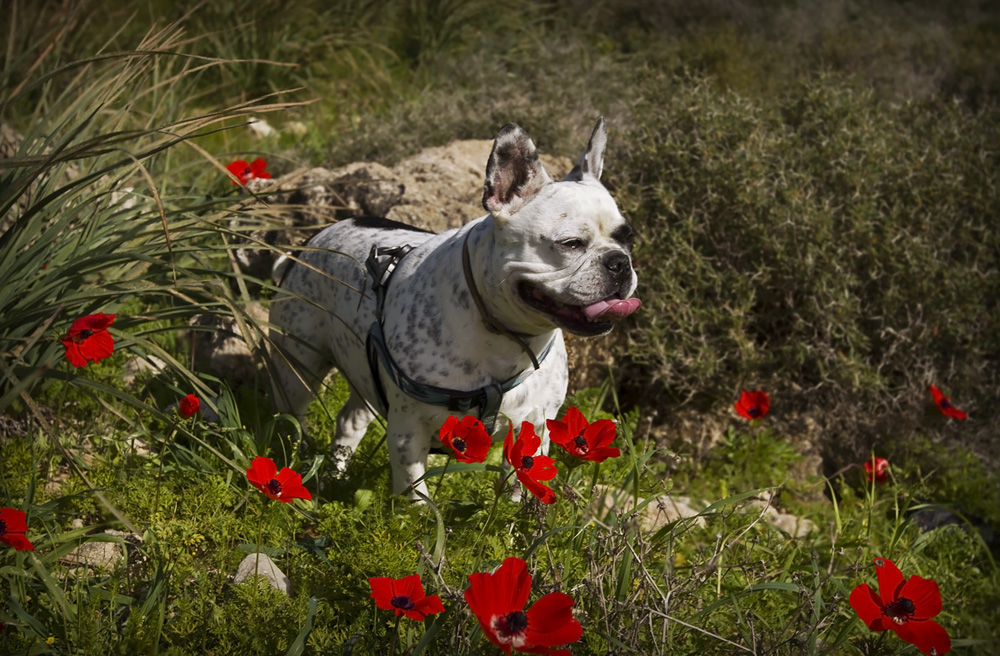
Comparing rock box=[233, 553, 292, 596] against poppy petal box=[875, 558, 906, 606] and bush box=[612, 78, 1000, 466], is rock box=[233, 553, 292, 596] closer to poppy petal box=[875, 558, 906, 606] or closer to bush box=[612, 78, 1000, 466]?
poppy petal box=[875, 558, 906, 606]

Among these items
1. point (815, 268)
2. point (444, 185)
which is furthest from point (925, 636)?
point (444, 185)

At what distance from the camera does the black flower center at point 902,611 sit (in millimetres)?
1888

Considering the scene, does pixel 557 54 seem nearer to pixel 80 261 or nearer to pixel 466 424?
pixel 80 261

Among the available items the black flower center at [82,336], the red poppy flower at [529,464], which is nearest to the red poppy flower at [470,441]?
the red poppy flower at [529,464]

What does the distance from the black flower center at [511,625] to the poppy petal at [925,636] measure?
2.77ft

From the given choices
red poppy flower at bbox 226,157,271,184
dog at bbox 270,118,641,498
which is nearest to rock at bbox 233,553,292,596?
dog at bbox 270,118,641,498

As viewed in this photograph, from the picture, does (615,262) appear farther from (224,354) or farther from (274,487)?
(224,354)

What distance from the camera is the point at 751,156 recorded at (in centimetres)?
480

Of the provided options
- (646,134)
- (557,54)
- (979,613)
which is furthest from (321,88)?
(979,613)

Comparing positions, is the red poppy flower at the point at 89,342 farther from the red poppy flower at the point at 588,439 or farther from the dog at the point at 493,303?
the red poppy flower at the point at 588,439

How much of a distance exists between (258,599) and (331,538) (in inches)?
18.5

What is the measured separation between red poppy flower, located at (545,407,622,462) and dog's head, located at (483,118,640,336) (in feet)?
1.70

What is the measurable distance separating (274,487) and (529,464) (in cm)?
65

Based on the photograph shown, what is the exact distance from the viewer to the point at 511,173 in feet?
9.09
